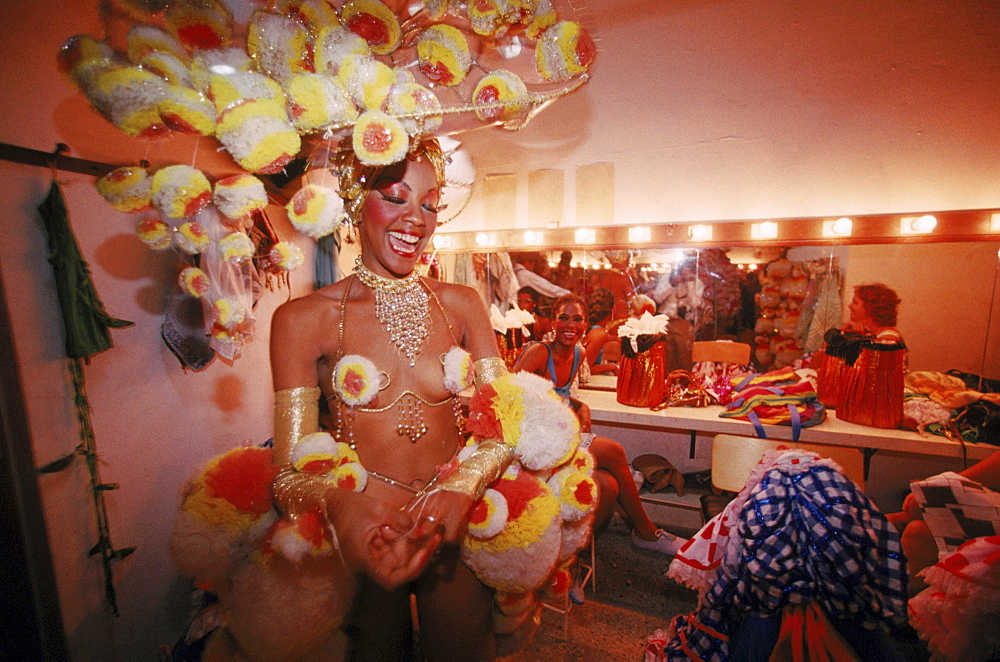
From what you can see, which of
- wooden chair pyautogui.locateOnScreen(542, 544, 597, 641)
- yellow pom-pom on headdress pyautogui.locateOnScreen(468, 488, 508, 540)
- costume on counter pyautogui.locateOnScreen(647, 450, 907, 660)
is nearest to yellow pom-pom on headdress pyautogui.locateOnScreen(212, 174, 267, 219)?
yellow pom-pom on headdress pyautogui.locateOnScreen(468, 488, 508, 540)

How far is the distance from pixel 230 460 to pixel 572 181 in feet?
12.4

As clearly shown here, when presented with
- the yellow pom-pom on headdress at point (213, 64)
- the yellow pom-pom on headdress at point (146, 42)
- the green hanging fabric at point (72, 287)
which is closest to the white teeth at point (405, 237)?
the yellow pom-pom on headdress at point (213, 64)

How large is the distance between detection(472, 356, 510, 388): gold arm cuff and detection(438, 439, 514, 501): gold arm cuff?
245mm

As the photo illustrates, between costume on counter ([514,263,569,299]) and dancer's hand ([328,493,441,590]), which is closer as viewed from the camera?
dancer's hand ([328,493,441,590])

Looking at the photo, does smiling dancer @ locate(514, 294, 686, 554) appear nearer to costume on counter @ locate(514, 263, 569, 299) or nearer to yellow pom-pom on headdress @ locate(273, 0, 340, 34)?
costume on counter @ locate(514, 263, 569, 299)

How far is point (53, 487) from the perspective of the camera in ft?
5.61

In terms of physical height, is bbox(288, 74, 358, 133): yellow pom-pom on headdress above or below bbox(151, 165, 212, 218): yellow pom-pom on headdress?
above

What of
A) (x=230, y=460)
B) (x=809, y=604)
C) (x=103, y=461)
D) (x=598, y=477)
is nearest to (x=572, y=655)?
(x=598, y=477)

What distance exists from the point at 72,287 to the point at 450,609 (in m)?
2.09

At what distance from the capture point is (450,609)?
117 centimetres

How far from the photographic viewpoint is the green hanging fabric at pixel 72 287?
5.33 feet

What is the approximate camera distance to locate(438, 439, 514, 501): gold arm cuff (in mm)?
979

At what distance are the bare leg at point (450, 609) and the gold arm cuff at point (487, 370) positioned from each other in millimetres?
534

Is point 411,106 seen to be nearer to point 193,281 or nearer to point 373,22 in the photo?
point 373,22
